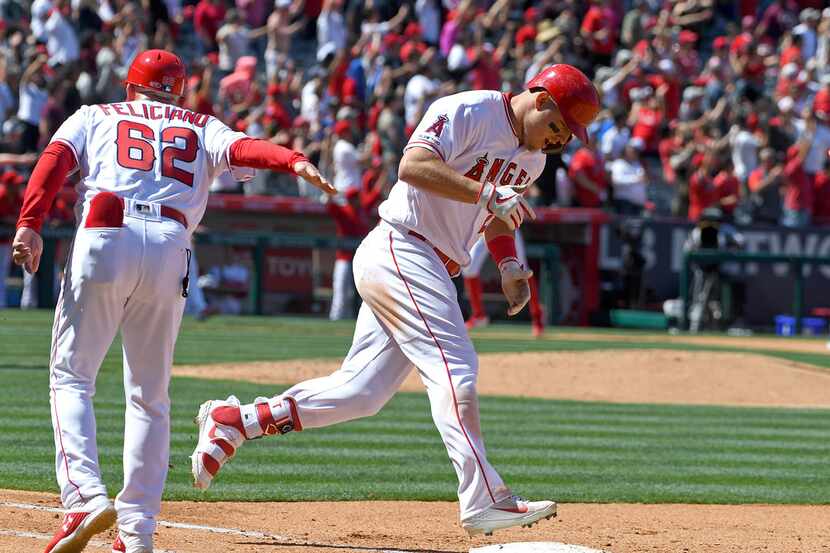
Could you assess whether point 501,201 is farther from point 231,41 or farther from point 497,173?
point 231,41

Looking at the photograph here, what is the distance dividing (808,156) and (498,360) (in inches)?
348

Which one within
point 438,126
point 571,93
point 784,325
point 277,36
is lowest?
point 784,325

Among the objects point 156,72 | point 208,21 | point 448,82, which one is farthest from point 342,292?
point 156,72

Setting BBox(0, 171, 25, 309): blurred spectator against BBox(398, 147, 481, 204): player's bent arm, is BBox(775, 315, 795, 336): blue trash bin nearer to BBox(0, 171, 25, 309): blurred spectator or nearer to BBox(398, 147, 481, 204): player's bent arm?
BBox(0, 171, 25, 309): blurred spectator

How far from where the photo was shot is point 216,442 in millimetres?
6277

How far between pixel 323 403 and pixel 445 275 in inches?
29.9

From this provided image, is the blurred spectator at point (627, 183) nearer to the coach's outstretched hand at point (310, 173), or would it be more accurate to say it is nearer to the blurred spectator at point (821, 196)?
the blurred spectator at point (821, 196)

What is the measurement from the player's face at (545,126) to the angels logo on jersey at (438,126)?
36 cm

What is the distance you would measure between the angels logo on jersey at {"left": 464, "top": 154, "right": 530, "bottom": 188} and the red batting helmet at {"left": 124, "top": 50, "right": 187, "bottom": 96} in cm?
120

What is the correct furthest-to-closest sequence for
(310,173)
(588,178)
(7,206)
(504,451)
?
1. (588,178)
2. (7,206)
3. (504,451)
4. (310,173)

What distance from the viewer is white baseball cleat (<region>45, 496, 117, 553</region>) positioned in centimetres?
521

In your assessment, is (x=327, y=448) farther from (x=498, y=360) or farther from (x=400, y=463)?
(x=498, y=360)

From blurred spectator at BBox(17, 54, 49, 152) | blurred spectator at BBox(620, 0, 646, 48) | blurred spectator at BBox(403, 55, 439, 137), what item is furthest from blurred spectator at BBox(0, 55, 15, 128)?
blurred spectator at BBox(620, 0, 646, 48)

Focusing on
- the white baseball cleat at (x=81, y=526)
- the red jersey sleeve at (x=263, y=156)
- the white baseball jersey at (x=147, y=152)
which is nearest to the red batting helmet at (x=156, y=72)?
the white baseball jersey at (x=147, y=152)
